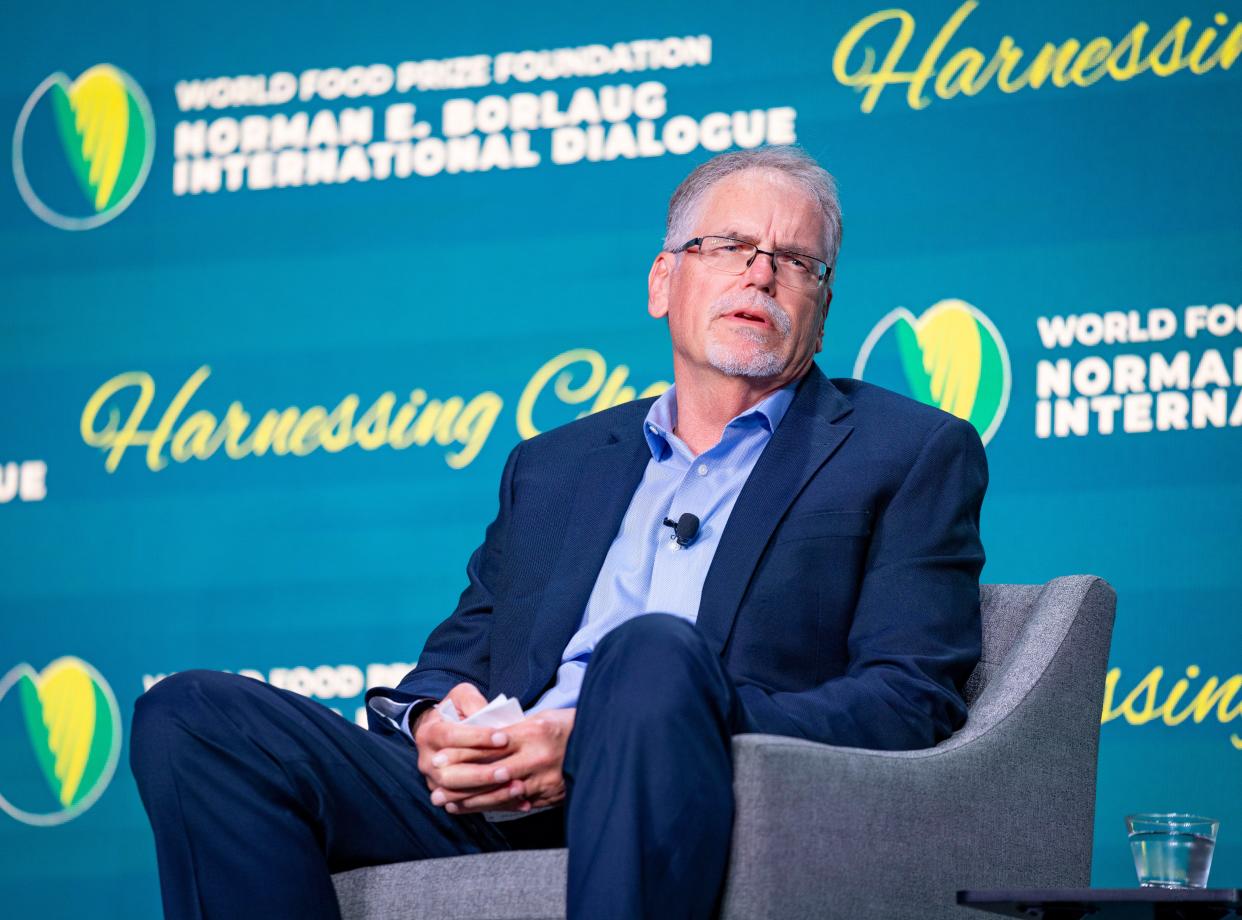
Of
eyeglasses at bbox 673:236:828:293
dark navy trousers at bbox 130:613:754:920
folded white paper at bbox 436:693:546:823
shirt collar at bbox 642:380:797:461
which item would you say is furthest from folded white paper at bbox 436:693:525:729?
eyeglasses at bbox 673:236:828:293

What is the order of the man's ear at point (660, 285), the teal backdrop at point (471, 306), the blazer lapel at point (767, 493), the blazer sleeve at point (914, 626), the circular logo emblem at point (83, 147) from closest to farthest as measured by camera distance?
the blazer sleeve at point (914, 626)
the blazer lapel at point (767, 493)
the man's ear at point (660, 285)
the teal backdrop at point (471, 306)
the circular logo emblem at point (83, 147)

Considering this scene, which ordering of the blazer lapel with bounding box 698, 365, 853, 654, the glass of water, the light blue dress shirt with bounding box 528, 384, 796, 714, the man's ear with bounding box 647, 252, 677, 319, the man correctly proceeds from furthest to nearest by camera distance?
the man's ear with bounding box 647, 252, 677, 319 → the light blue dress shirt with bounding box 528, 384, 796, 714 → the blazer lapel with bounding box 698, 365, 853, 654 → the glass of water → the man

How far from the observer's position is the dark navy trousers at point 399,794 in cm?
155

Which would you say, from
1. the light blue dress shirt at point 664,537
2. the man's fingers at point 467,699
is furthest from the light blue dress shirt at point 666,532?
the man's fingers at point 467,699

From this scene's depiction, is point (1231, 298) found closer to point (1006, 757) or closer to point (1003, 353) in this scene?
point (1003, 353)

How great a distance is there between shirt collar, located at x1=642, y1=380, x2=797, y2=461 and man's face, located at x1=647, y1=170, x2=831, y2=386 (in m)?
0.05

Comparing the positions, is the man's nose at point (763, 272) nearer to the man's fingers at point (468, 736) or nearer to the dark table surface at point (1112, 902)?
the man's fingers at point (468, 736)

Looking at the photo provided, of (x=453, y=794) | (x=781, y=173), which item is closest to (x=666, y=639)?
(x=453, y=794)

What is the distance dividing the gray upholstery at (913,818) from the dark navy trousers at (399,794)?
42 mm

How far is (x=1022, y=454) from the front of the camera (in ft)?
10.5

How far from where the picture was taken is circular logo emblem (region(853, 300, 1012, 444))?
3236mm

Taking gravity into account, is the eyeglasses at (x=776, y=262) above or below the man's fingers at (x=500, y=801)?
above

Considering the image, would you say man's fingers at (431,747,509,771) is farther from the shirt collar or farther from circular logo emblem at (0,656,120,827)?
circular logo emblem at (0,656,120,827)

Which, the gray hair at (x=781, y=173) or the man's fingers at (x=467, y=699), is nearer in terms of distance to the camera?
the man's fingers at (x=467, y=699)
